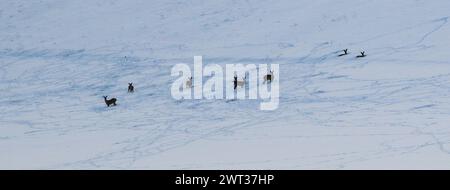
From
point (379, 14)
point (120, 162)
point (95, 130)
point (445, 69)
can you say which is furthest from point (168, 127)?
point (379, 14)

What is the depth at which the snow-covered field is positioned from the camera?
712 centimetres

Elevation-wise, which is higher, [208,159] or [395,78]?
[395,78]

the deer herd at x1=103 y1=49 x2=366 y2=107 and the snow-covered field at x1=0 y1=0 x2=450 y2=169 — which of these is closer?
the snow-covered field at x1=0 y1=0 x2=450 y2=169

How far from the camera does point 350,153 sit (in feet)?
22.3

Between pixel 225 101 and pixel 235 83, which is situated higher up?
pixel 235 83

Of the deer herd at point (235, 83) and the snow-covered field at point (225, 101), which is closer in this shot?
the snow-covered field at point (225, 101)

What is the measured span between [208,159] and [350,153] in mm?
1835

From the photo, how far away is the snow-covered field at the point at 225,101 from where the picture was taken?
7121mm

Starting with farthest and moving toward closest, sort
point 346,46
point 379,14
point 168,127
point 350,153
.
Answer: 1. point 379,14
2. point 346,46
3. point 168,127
4. point 350,153

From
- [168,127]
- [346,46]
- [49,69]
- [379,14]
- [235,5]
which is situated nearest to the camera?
[168,127]

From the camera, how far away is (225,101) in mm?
10164
